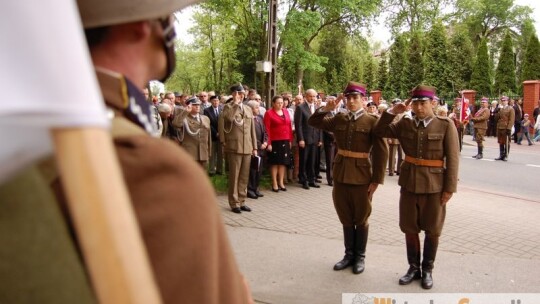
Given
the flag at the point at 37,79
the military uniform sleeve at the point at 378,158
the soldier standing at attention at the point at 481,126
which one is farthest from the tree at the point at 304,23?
the flag at the point at 37,79

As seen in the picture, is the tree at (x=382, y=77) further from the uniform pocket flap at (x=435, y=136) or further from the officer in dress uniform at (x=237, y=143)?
the uniform pocket flap at (x=435, y=136)

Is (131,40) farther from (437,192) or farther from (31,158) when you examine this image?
(437,192)

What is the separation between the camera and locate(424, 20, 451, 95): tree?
31.6 meters

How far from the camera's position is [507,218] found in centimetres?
721

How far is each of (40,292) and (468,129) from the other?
26.7 meters

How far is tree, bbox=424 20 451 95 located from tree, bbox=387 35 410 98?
2042 millimetres

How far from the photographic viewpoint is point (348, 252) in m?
5.02

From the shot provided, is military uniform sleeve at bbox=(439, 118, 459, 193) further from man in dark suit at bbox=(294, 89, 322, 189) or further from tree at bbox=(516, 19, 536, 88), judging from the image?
tree at bbox=(516, 19, 536, 88)

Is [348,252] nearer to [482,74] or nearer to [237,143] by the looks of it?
[237,143]

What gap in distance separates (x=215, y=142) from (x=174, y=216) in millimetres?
9845

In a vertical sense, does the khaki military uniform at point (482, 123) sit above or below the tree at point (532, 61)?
below

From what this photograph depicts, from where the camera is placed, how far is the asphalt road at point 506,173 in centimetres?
956

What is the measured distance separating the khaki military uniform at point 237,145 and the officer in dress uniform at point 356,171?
2552 mm

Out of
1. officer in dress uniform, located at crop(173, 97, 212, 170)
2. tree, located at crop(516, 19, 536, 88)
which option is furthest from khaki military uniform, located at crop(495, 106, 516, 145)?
tree, located at crop(516, 19, 536, 88)
